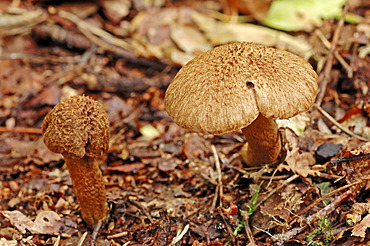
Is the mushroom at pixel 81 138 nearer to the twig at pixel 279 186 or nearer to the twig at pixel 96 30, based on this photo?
the twig at pixel 279 186

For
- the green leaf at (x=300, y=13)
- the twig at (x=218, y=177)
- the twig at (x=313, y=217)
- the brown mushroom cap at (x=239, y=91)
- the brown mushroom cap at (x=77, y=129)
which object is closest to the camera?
the brown mushroom cap at (x=239, y=91)

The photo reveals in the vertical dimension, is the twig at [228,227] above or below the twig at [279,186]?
below

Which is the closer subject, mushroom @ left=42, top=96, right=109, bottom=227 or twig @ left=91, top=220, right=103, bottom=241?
Answer: mushroom @ left=42, top=96, right=109, bottom=227

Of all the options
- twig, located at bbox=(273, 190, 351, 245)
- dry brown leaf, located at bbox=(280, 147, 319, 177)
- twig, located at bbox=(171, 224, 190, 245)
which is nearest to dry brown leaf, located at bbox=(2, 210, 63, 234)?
twig, located at bbox=(171, 224, 190, 245)

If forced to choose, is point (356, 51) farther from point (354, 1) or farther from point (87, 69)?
point (87, 69)

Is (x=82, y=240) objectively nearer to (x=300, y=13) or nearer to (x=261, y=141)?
(x=261, y=141)

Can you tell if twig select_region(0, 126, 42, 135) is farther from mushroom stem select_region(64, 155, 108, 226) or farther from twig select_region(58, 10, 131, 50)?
twig select_region(58, 10, 131, 50)

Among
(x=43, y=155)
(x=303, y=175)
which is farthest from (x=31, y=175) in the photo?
(x=303, y=175)

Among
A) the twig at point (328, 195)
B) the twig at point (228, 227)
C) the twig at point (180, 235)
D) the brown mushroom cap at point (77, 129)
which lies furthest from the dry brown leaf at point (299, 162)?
the brown mushroom cap at point (77, 129)
